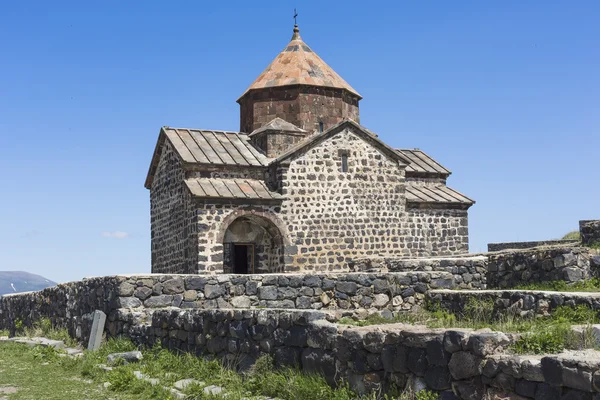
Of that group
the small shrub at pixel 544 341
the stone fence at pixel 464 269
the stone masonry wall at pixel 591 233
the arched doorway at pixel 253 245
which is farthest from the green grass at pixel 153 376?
the stone masonry wall at pixel 591 233

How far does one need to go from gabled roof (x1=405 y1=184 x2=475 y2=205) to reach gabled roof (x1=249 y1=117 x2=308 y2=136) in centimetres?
394

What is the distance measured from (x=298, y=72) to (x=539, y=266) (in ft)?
39.5

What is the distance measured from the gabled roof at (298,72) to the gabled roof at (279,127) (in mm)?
1399

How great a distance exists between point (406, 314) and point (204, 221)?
30.3ft

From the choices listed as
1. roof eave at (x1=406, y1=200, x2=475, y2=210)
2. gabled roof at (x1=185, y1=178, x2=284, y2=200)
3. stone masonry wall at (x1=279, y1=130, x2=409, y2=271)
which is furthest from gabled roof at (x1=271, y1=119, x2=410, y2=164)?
roof eave at (x1=406, y1=200, x2=475, y2=210)

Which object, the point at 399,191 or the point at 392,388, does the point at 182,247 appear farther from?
the point at 392,388

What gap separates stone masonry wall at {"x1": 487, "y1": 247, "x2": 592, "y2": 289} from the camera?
11.1 m

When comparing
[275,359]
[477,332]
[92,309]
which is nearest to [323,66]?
[92,309]

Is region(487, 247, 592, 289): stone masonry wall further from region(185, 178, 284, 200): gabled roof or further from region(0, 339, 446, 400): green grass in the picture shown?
region(185, 178, 284, 200): gabled roof

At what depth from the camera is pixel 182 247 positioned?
1877cm

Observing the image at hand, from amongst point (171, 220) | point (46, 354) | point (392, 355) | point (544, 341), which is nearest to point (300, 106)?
point (171, 220)

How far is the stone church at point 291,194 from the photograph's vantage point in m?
18.5

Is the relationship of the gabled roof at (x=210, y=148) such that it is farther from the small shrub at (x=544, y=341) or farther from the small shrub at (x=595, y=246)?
the small shrub at (x=544, y=341)

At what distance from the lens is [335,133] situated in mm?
19641
